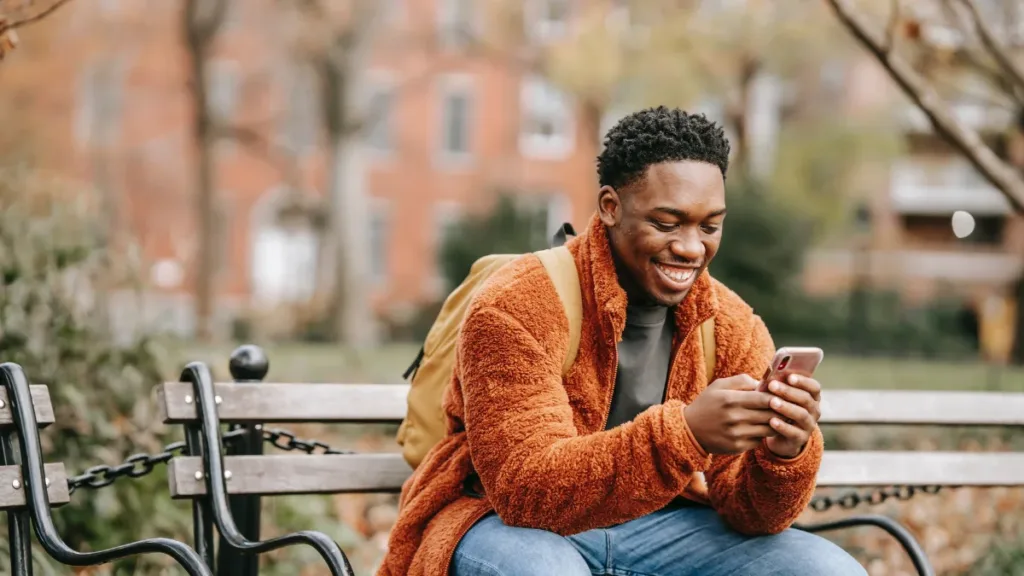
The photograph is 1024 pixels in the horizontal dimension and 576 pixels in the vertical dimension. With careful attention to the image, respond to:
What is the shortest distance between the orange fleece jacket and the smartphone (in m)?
0.18

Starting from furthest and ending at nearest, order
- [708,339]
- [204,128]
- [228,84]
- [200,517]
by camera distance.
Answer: [228,84] < [204,128] < [200,517] < [708,339]

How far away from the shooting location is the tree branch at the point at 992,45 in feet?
16.3

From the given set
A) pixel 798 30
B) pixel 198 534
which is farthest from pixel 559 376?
pixel 798 30

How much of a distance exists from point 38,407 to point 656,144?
1.53 meters

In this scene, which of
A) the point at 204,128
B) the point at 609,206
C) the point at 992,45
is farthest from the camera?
the point at 204,128

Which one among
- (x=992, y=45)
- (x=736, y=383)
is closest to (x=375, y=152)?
(x=992, y=45)

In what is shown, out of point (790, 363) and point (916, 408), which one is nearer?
point (790, 363)

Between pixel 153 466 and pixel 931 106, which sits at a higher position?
pixel 931 106

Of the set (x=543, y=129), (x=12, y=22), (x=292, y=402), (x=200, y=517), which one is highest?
(x=12, y=22)

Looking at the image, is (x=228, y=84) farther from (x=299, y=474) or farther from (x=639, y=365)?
(x=639, y=365)

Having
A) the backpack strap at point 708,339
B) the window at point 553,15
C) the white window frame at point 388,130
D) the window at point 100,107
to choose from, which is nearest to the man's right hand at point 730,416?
the backpack strap at point 708,339

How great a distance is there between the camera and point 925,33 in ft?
18.7

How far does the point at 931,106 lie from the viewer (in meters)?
4.61

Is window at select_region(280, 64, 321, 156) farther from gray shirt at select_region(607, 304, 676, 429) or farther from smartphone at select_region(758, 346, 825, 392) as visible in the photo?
smartphone at select_region(758, 346, 825, 392)
